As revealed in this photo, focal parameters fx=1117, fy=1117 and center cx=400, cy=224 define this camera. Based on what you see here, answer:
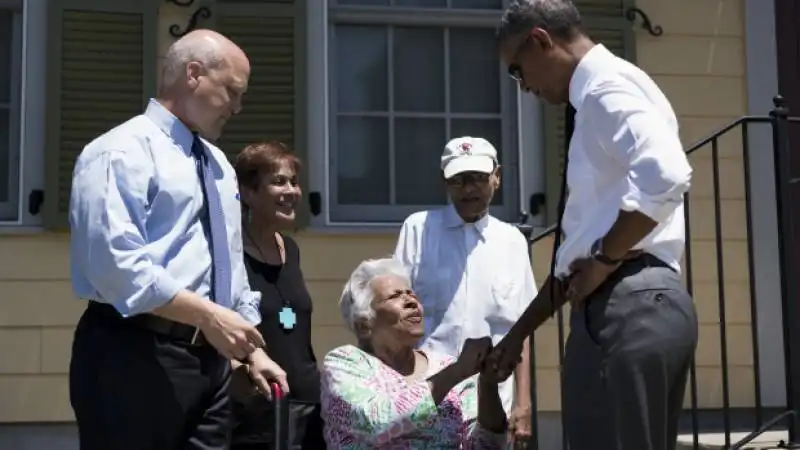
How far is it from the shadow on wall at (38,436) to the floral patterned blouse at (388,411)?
2.05 metres

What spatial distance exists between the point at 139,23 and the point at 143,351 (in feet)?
9.03

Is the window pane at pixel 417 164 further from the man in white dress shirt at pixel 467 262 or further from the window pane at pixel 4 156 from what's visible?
the window pane at pixel 4 156

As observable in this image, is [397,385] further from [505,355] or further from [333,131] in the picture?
[333,131]

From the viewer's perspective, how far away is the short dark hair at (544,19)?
7.22ft

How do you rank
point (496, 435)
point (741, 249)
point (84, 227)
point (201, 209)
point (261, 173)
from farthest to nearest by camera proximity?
point (741, 249) → point (261, 173) → point (496, 435) → point (201, 209) → point (84, 227)

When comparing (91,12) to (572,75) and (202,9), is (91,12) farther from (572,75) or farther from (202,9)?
(572,75)

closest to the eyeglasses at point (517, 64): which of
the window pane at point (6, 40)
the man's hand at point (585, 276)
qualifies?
the man's hand at point (585, 276)

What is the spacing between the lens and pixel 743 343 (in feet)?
16.3

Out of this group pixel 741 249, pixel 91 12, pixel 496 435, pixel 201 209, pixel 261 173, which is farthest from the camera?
pixel 741 249

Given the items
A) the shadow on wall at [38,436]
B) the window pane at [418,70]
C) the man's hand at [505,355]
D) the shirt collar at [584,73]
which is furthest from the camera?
the window pane at [418,70]

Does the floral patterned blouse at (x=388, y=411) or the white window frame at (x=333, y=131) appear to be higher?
the white window frame at (x=333, y=131)

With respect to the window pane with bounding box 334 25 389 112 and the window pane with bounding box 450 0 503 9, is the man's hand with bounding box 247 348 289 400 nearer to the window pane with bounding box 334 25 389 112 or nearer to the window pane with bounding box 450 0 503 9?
the window pane with bounding box 334 25 389 112

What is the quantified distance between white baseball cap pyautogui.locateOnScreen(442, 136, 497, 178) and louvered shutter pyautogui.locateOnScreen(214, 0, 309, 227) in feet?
4.33

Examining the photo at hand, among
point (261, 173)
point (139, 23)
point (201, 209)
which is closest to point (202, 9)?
point (139, 23)
